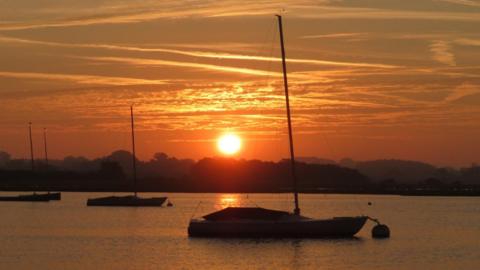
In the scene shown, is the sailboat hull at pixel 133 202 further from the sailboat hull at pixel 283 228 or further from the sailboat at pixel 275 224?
the sailboat hull at pixel 283 228

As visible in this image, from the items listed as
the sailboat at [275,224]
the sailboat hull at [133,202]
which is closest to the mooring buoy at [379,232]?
the sailboat at [275,224]

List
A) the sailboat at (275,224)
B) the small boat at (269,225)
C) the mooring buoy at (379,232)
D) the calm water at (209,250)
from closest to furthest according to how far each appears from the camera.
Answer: the calm water at (209,250) < the sailboat at (275,224) < the small boat at (269,225) < the mooring buoy at (379,232)

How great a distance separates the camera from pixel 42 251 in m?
71.1

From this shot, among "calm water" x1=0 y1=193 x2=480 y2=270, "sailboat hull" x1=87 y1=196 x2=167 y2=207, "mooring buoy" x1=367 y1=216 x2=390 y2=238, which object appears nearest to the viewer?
"calm water" x1=0 y1=193 x2=480 y2=270

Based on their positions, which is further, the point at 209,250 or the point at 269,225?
the point at 269,225

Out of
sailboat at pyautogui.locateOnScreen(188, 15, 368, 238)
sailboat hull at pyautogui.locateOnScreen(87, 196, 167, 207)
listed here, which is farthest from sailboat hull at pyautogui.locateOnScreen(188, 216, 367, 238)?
sailboat hull at pyautogui.locateOnScreen(87, 196, 167, 207)

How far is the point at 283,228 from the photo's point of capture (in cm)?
7325

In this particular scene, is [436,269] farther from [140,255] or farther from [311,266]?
[140,255]

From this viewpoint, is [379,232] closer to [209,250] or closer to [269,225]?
[269,225]

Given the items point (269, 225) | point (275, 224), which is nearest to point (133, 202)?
point (269, 225)

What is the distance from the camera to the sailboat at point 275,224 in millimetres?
72938

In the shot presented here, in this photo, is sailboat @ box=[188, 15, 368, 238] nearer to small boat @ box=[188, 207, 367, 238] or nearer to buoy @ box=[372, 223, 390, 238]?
small boat @ box=[188, 207, 367, 238]

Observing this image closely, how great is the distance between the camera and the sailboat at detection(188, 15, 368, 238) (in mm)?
72938

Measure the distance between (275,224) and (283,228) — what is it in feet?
2.06
